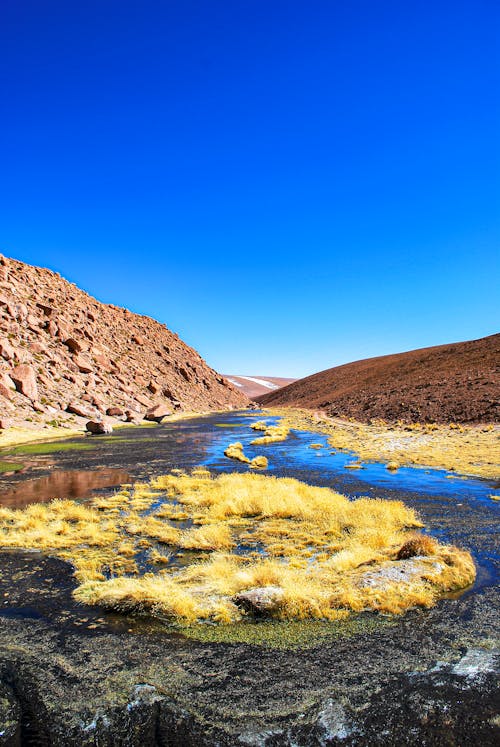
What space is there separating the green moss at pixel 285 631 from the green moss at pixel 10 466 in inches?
716

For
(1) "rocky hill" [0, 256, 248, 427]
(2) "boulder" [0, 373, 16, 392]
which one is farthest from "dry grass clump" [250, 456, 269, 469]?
(2) "boulder" [0, 373, 16, 392]

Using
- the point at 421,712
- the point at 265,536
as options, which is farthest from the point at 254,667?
the point at 265,536

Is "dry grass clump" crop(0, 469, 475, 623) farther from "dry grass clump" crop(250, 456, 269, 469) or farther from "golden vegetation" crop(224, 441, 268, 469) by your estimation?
"golden vegetation" crop(224, 441, 268, 469)

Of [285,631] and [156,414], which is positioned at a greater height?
[156,414]

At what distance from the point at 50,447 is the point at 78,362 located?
1108 inches

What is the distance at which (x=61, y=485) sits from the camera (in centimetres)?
1838

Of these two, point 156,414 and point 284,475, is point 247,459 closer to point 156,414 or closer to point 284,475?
point 284,475

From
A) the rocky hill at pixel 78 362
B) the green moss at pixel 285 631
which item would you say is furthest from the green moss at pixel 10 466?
the green moss at pixel 285 631

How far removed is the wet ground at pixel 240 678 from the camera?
4824 mm

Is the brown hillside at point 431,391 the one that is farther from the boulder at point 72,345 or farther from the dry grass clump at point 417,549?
the boulder at point 72,345

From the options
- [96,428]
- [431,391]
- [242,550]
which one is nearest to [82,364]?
[96,428]

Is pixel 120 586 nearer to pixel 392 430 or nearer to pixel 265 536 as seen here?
pixel 265 536

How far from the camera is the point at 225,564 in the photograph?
9227 mm

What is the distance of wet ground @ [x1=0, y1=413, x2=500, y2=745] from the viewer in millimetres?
4824
